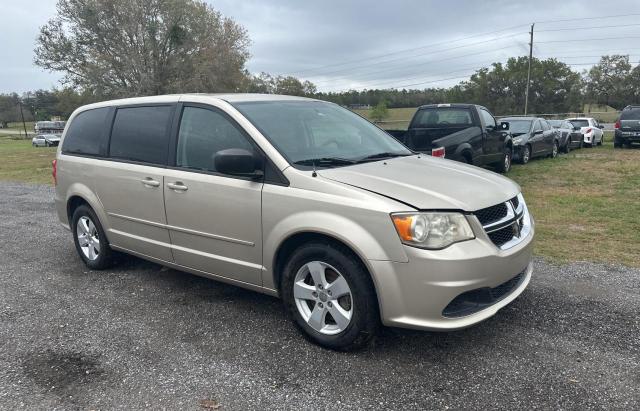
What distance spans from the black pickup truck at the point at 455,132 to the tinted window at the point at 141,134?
20.4 ft

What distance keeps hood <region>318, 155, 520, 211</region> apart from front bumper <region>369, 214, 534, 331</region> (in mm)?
292

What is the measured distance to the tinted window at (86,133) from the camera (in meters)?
5.22

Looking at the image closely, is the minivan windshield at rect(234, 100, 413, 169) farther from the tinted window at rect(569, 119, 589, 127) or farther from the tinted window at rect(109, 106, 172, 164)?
the tinted window at rect(569, 119, 589, 127)

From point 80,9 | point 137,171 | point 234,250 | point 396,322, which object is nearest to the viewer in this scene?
point 396,322

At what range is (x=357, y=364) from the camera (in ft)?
10.9

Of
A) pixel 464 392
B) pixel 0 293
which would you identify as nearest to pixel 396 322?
pixel 464 392

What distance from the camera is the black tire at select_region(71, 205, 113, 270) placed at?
5270 mm

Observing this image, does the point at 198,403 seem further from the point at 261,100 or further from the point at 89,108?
the point at 89,108

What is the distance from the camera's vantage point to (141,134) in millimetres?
4723

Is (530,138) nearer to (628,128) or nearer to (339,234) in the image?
(628,128)

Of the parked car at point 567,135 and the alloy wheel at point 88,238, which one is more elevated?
the parked car at point 567,135

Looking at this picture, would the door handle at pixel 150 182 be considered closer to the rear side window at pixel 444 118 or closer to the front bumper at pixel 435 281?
the front bumper at pixel 435 281

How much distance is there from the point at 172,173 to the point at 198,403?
204 cm

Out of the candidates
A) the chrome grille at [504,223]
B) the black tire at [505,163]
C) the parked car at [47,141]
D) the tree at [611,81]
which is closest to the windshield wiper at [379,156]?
the chrome grille at [504,223]
